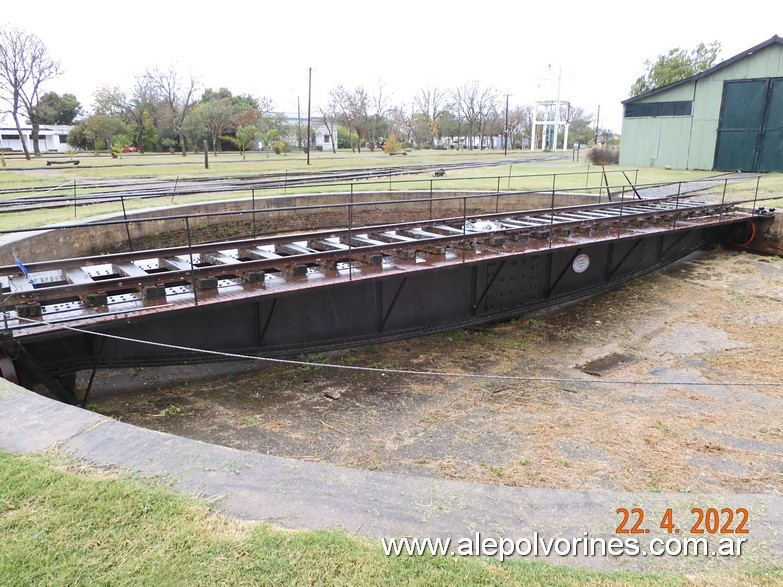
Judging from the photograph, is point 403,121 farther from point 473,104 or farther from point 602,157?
point 602,157

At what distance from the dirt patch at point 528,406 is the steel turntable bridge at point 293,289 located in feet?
1.79

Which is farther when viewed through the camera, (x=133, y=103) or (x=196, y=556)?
(x=133, y=103)

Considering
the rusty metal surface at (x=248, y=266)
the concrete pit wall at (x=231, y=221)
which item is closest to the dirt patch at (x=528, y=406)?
the rusty metal surface at (x=248, y=266)

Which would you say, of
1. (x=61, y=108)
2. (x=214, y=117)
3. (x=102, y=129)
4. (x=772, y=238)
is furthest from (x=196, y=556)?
(x=61, y=108)

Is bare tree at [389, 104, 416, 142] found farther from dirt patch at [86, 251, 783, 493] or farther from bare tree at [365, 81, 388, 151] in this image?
dirt patch at [86, 251, 783, 493]

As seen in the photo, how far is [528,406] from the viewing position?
8125 mm

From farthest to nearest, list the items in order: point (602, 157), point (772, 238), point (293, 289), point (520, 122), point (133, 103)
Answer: point (520, 122)
point (133, 103)
point (602, 157)
point (772, 238)
point (293, 289)

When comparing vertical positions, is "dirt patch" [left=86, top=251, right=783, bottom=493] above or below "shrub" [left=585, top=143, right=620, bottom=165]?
below

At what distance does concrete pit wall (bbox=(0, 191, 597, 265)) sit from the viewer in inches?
502

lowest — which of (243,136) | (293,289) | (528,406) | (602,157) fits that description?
(528,406)

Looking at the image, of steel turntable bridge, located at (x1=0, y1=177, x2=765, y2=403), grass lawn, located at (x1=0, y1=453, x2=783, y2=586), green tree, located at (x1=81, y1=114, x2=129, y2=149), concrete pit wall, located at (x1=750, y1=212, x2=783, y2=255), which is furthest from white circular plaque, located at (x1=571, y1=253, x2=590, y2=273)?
green tree, located at (x1=81, y1=114, x2=129, y2=149)

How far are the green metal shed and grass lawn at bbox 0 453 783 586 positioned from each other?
1347 inches

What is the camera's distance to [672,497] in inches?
152

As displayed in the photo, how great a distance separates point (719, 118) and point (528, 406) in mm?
31433
